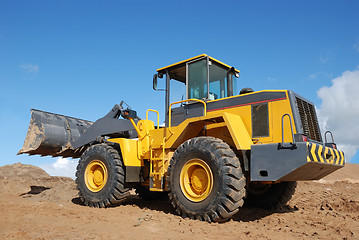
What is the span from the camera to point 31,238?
445cm

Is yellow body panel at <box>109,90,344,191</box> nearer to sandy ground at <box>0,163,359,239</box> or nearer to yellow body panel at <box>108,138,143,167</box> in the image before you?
yellow body panel at <box>108,138,143,167</box>

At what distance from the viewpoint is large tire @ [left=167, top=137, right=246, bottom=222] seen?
5.18 meters

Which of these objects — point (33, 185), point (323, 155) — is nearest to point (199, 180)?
point (323, 155)

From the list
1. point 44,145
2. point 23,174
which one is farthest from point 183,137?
point 23,174

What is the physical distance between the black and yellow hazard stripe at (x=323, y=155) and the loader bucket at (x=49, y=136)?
6.66 metres

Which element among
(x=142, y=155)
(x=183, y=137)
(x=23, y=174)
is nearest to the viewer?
(x=183, y=137)

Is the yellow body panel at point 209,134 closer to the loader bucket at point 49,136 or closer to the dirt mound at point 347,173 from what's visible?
the loader bucket at point 49,136

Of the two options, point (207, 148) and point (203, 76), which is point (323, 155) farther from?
point (203, 76)

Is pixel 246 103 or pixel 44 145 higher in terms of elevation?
pixel 246 103

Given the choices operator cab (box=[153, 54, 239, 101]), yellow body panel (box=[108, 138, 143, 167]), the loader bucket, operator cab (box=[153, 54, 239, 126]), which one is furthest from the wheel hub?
the loader bucket

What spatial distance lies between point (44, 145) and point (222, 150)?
581 cm

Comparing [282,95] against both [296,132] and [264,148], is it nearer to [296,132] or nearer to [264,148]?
[296,132]

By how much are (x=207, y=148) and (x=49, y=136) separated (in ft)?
17.9

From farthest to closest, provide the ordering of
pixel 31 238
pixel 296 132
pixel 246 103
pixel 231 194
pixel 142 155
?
1. pixel 142 155
2. pixel 246 103
3. pixel 296 132
4. pixel 231 194
5. pixel 31 238
